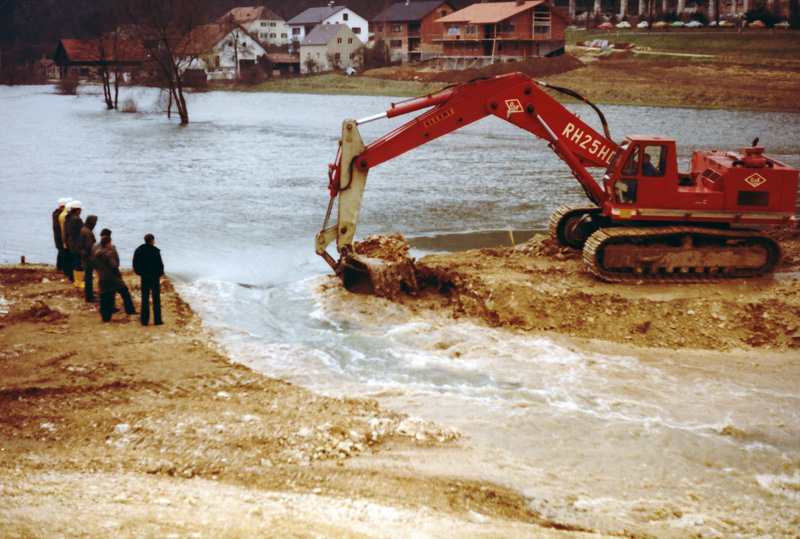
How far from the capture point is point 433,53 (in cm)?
8294

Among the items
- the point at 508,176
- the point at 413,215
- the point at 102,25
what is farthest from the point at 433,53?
the point at 413,215

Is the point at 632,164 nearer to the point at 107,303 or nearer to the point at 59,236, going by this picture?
the point at 107,303

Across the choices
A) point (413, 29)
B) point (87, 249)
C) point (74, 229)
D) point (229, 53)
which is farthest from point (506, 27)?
point (87, 249)

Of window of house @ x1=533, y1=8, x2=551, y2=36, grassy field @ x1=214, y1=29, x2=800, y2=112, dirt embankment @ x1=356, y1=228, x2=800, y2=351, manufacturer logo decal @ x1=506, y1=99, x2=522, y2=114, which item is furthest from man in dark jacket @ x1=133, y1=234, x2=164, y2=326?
window of house @ x1=533, y1=8, x2=551, y2=36

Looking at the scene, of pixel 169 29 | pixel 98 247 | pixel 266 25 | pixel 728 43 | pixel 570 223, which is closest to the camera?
pixel 98 247

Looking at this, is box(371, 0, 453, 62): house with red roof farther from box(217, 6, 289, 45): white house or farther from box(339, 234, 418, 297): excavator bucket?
box(339, 234, 418, 297): excavator bucket

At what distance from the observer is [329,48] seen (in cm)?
8988

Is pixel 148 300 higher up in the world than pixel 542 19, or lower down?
lower down

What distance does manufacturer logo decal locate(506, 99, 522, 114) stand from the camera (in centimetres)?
1290

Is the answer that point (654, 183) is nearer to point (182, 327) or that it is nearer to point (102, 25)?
point (182, 327)

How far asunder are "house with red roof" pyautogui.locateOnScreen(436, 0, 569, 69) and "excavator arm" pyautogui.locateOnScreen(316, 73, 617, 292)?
193 ft

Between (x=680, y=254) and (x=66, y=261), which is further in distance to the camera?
(x=66, y=261)

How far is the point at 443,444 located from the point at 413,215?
13009 millimetres

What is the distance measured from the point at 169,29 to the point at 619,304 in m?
41.3
